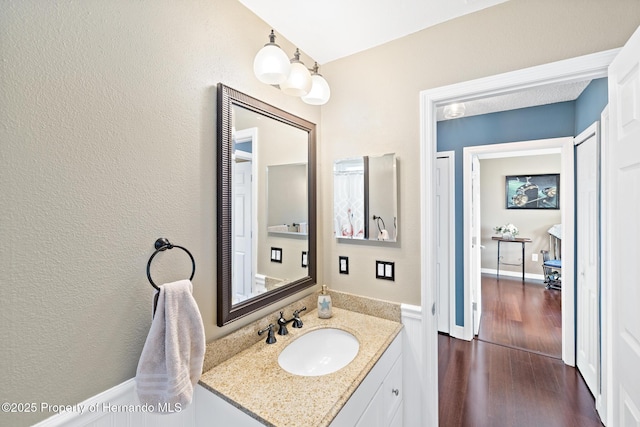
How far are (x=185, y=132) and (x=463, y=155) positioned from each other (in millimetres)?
2854

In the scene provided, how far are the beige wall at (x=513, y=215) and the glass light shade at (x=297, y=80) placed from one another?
530 centimetres

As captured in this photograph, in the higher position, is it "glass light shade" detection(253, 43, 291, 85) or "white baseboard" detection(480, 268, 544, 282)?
"glass light shade" detection(253, 43, 291, 85)

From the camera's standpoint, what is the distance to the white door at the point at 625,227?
904 millimetres

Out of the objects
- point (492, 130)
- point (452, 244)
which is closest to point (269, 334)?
point (452, 244)

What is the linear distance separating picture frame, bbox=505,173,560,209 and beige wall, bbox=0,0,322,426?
575 cm

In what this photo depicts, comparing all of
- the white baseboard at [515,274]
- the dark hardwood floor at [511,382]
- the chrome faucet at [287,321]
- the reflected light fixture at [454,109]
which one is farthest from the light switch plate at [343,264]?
the white baseboard at [515,274]

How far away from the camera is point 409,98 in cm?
152

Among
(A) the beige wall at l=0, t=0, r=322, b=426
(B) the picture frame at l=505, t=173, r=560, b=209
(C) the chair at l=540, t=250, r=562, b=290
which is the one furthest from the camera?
(B) the picture frame at l=505, t=173, r=560, b=209

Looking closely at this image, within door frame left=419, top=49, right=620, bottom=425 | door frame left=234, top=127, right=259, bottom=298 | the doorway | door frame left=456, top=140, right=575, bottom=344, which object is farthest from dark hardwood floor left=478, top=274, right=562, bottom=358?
door frame left=234, top=127, right=259, bottom=298

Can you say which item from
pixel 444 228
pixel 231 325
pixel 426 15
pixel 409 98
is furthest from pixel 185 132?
pixel 444 228

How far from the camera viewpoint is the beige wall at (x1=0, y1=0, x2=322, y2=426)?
2.26 ft

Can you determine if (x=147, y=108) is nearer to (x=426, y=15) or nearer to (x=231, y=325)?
(x=231, y=325)

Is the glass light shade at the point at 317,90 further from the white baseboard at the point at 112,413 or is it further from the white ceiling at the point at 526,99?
the white ceiling at the point at 526,99

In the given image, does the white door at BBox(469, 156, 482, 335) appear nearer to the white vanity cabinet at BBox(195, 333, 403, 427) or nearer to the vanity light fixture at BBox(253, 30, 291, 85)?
the white vanity cabinet at BBox(195, 333, 403, 427)
